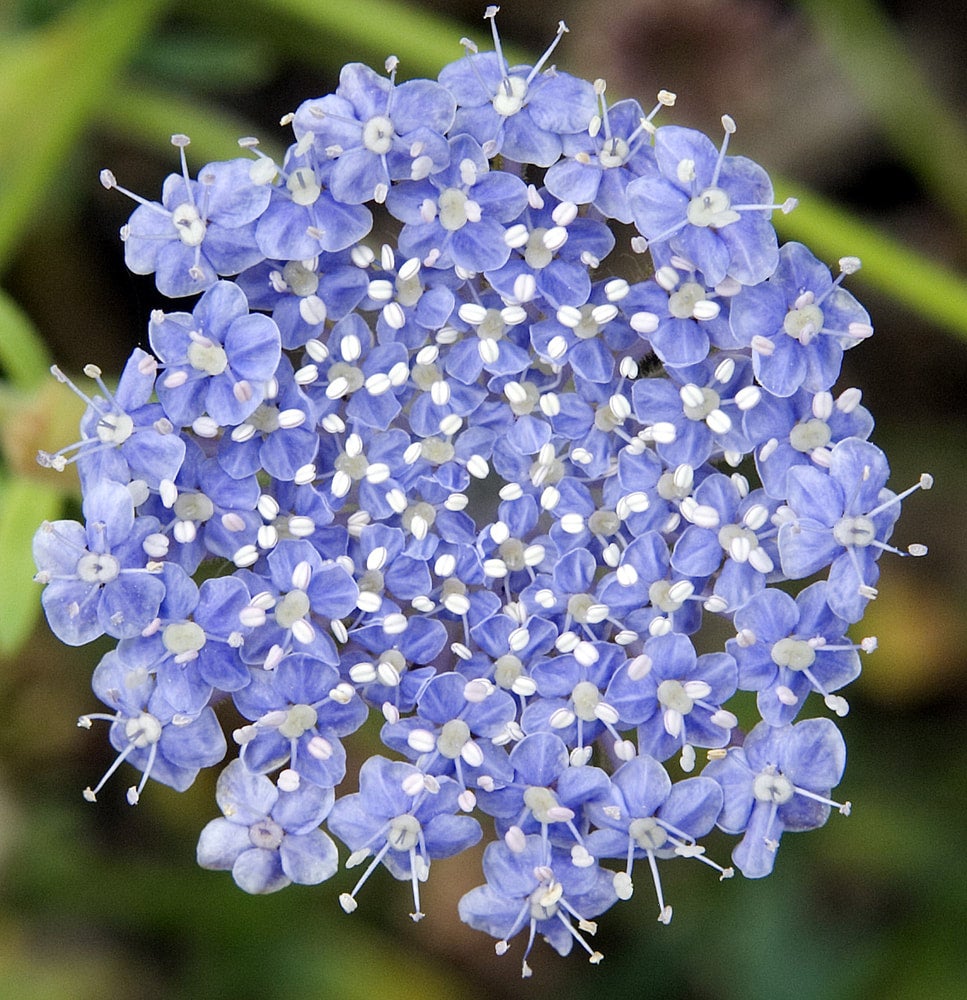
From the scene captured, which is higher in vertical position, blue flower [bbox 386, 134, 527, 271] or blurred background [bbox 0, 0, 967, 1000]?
blue flower [bbox 386, 134, 527, 271]

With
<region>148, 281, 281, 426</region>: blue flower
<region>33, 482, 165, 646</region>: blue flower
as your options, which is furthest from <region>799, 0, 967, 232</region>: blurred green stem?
<region>33, 482, 165, 646</region>: blue flower

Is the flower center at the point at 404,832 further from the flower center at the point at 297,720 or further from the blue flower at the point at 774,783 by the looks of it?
the blue flower at the point at 774,783

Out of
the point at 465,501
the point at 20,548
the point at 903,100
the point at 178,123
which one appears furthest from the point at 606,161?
the point at 903,100

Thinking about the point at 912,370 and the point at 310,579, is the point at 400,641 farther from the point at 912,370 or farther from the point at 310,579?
the point at 912,370

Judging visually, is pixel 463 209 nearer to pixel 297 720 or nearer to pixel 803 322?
pixel 803 322

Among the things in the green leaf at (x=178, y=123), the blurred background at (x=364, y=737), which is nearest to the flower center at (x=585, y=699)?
the blurred background at (x=364, y=737)

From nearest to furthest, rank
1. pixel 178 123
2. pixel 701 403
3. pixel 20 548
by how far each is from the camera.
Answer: pixel 701 403 → pixel 20 548 → pixel 178 123

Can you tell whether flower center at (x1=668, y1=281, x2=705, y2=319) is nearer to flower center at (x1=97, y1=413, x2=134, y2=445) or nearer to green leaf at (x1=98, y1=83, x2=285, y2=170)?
flower center at (x1=97, y1=413, x2=134, y2=445)
